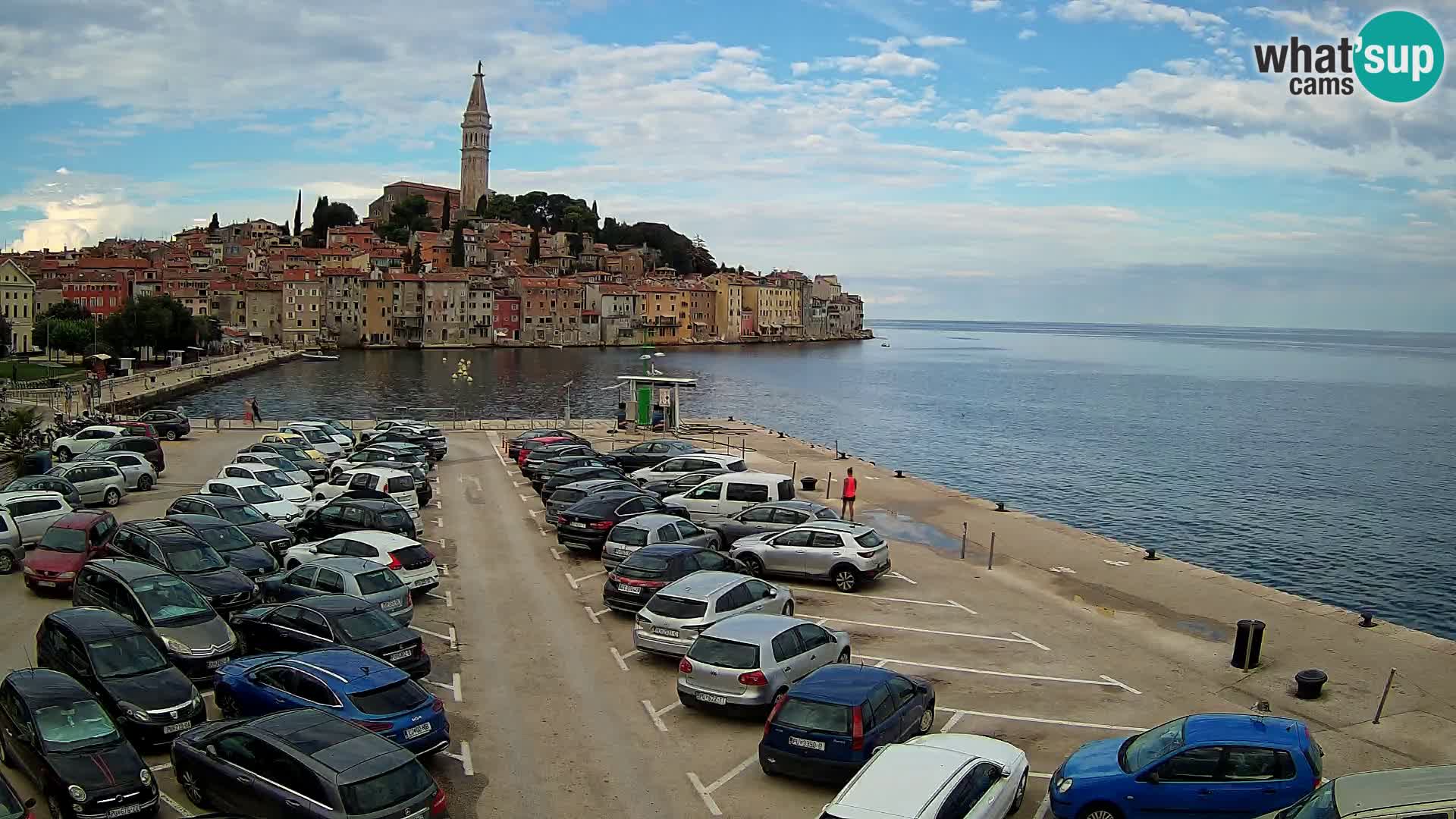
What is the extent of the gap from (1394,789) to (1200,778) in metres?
2.06

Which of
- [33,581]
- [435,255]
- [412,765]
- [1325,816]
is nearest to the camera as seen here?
[1325,816]

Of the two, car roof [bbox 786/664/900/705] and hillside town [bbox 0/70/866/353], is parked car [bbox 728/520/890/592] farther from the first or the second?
hillside town [bbox 0/70/866/353]

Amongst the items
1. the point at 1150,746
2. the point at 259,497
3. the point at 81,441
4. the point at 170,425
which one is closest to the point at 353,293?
the point at 170,425

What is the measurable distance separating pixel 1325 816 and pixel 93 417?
144ft

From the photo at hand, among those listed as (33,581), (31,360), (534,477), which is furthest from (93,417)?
(31,360)

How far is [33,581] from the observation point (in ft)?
57.9

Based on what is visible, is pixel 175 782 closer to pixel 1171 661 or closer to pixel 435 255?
pixel 1171 661

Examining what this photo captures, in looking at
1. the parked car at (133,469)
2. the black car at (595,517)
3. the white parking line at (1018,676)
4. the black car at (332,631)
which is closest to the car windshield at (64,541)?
the black car at (332,631)

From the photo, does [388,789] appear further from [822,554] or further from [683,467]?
[683,467]

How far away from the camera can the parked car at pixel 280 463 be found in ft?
90.7

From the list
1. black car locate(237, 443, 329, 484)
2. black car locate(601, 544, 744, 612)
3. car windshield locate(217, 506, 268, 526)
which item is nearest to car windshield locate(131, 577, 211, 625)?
black car locate(601, 544, 744, 612)

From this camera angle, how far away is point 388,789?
9086 mm

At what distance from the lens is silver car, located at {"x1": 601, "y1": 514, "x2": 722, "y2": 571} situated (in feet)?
63.0

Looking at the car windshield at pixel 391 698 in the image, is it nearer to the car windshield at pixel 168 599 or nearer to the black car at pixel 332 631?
the black car at pixel 332 631
